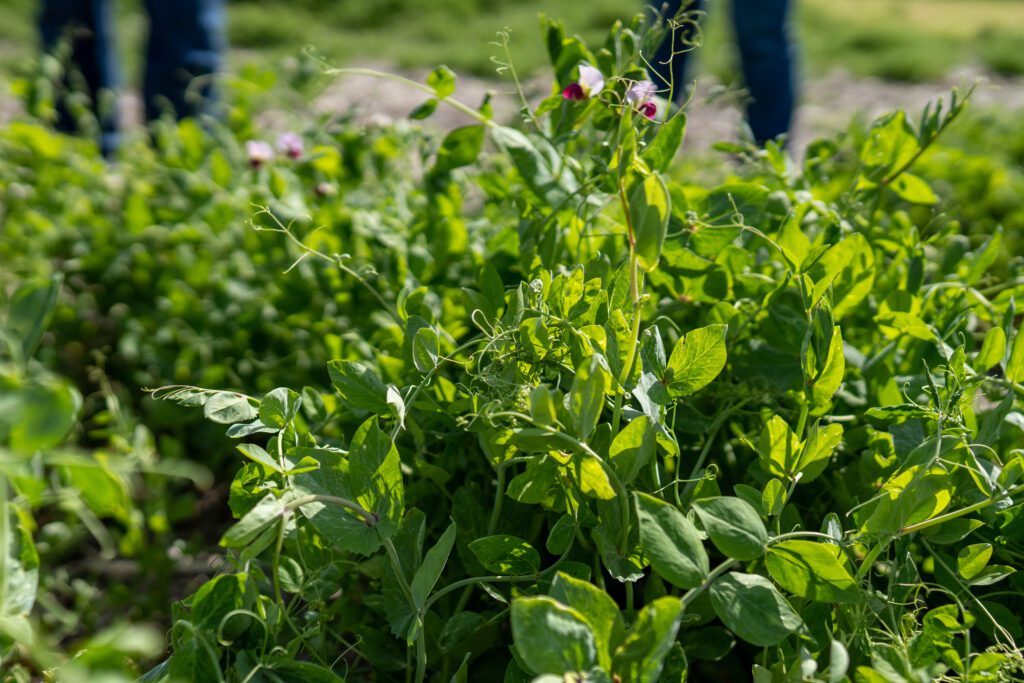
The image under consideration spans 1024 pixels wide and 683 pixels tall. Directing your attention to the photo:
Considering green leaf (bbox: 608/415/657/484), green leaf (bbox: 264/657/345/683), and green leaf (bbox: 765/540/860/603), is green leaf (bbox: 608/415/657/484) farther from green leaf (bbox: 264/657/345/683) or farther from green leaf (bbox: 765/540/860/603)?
green leaf (bbox: 264/657/345/683)

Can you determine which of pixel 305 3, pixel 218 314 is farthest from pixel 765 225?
pixel 305 3

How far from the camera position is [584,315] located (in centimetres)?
90

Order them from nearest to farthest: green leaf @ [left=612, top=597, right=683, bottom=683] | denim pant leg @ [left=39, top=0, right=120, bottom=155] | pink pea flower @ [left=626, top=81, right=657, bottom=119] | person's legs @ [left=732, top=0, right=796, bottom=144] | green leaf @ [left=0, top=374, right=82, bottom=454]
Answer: green leaf @ [left=0, top=374, right=82, bottom=454] → green leaf @ [left=612, top=597, right=683, bottom=683] → pink pea flower @ [left=626, top=81, right=657, bottom=119] → person's legs @ [left=732, top=0, right=796, bottom=144] → denim pant leg @ [left=39, top=0, right=120, bottom=155]

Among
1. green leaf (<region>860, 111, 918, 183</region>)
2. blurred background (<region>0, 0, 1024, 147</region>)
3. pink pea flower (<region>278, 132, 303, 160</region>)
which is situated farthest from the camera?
blurred background (<region>0, 0, 1024, 147</region>)

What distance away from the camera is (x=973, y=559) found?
0.86 m

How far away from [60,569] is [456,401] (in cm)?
101

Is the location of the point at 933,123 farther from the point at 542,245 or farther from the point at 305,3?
the point at 305,3

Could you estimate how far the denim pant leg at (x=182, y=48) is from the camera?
9.98 feet

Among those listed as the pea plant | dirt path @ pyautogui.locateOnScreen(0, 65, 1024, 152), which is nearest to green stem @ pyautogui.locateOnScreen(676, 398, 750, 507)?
the pea plant

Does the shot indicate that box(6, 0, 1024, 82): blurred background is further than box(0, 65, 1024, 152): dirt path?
Yes

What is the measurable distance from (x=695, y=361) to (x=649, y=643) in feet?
1.02

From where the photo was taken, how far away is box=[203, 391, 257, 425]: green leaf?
90 centimetres

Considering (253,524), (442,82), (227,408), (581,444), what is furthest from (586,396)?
(442,82)

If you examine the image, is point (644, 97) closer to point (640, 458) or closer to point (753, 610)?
point (640, 458)
